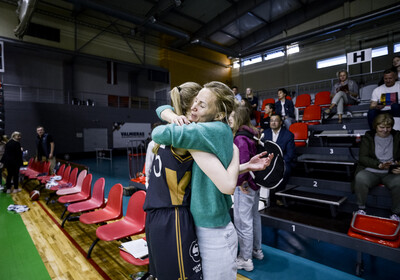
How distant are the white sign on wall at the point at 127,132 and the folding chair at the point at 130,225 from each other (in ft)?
39.6

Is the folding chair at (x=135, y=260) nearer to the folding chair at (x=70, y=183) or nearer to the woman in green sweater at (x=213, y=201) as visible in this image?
the woman in green sweater at (x=213, y=201)

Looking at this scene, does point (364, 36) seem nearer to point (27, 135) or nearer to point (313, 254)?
point (313, 254)

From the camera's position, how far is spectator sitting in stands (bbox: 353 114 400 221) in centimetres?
288

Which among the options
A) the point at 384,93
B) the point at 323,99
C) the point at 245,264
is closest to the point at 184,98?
the point at 245,264

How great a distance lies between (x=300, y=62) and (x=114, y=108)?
458 inches

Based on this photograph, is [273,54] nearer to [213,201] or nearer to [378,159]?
[378,159]

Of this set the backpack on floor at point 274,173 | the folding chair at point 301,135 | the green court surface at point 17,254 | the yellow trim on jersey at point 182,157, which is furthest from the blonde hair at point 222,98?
the folding chair at point 301,135

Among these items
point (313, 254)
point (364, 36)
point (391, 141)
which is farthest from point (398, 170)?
point (364, 36)

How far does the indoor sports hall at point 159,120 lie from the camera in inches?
99.0

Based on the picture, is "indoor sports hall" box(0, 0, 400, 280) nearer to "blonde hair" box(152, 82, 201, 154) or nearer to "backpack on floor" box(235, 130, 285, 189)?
"blonde hair" box(152, 82, 201, 154)

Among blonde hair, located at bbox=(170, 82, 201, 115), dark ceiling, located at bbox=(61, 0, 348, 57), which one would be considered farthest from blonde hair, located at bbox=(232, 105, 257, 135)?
dark ceiling, located at bbox=(61, 0, 348, 57)

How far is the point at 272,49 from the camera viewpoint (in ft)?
45.9

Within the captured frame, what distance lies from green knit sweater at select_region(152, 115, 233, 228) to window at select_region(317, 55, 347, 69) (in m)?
14.3

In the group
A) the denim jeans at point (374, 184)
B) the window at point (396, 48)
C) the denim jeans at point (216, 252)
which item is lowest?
the denim jeans at point (374, 184)
